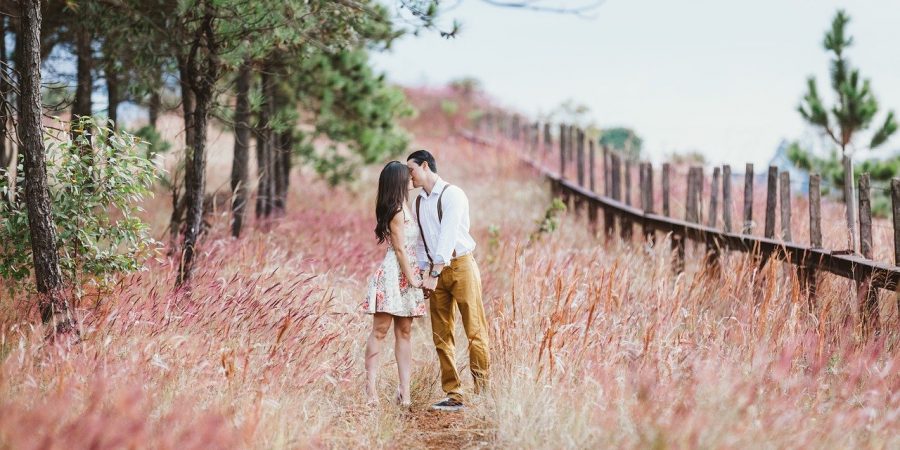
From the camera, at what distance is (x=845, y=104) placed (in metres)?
12.8

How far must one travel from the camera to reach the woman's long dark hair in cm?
499

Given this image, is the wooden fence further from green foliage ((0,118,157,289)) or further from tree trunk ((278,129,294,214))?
green foliage ((0,118,157,289))

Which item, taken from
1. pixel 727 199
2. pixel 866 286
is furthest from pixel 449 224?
pixel 727 199

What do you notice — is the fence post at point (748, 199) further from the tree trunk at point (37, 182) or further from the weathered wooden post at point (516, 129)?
the weathered wooden post at point (516, 129)

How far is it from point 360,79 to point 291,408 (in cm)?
754

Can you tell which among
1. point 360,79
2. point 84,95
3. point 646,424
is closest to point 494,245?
point 360,79

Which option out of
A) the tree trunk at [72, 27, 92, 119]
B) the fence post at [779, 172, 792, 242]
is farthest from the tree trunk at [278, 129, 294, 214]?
the fence post at [779, 172, 792, 242]

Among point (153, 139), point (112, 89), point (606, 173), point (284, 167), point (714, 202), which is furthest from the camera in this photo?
point (606, 173)

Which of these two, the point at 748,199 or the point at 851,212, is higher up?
the point at 748,199

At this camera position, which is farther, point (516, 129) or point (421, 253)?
point (516, 129)

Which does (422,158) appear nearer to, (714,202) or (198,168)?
(198,168)

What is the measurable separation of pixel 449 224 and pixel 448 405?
121 cm

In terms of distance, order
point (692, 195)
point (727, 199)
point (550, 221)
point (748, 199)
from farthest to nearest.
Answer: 1. point (550, 221)
2. point (692, 195)
3. point (727, 199)
4. point (748, 199)

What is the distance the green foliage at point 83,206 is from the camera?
503 centimetres
